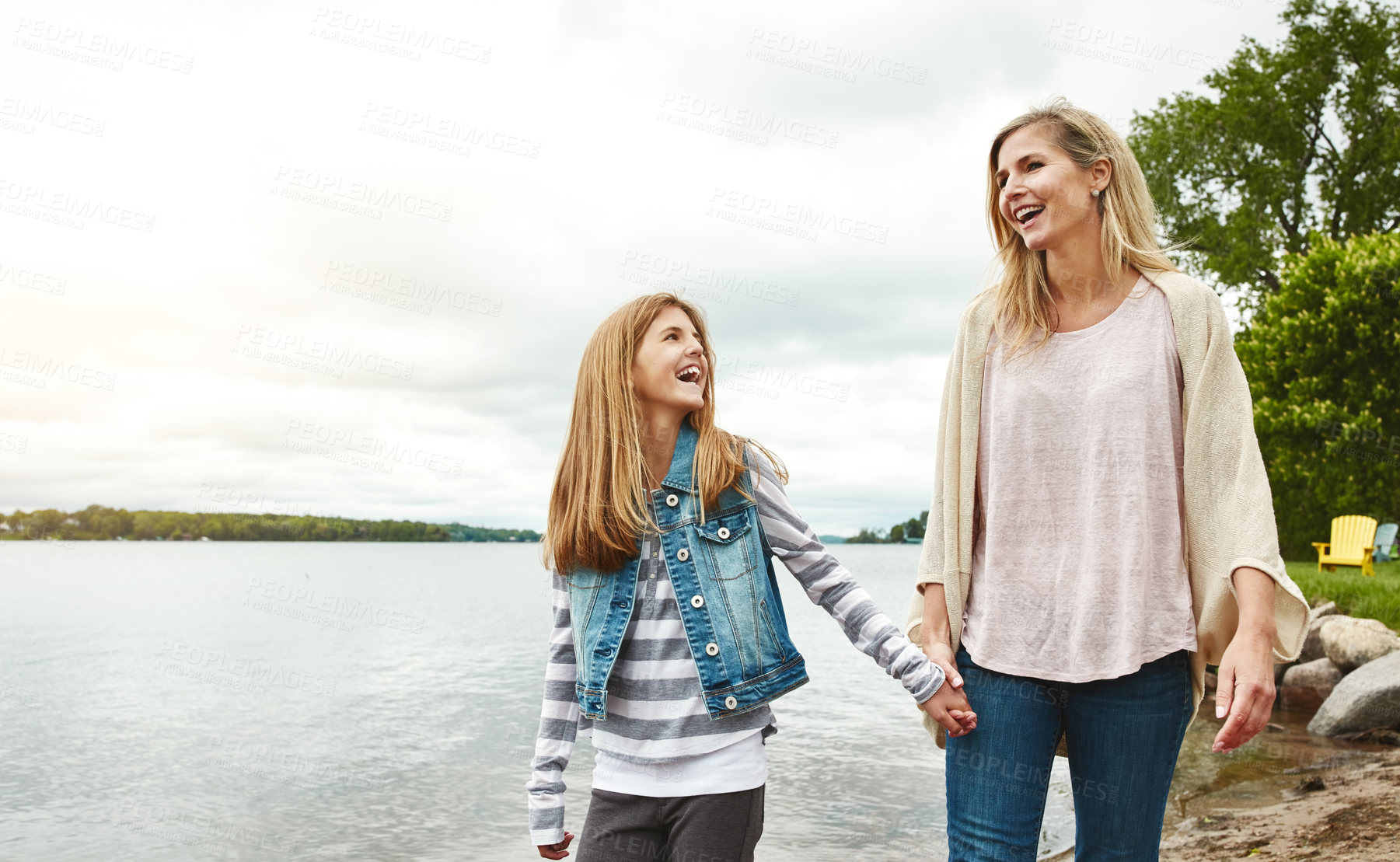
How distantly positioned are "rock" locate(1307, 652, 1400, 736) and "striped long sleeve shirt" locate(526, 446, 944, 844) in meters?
9.03

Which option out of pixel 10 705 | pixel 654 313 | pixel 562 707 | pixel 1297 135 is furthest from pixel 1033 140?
pixel 1297 135

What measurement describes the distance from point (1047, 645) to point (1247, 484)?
546 mm

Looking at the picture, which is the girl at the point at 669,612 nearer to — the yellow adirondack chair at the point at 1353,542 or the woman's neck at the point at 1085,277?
the woman's neck at the point at 1085,277

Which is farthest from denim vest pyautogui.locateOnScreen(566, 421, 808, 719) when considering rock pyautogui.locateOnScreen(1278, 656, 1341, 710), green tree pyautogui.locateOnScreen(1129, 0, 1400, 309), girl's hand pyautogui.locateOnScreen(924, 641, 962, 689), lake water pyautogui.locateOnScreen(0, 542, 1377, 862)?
green tree pyautogui.locateOnScreen(1129, 0, 1400, 309)

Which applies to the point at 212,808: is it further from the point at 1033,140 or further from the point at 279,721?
the point at 1033,140

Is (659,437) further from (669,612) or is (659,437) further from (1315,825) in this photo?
(1315,825)

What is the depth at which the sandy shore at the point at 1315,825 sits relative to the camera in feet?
18.3

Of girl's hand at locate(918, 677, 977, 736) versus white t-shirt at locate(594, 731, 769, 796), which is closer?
girl's hand at locate(918, 677, 977, 736)

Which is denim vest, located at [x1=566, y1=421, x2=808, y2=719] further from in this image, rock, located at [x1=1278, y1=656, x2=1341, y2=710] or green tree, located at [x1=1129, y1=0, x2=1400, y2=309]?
green tree, located at [x1=1129, y1=0, x2=1400, y2=309]

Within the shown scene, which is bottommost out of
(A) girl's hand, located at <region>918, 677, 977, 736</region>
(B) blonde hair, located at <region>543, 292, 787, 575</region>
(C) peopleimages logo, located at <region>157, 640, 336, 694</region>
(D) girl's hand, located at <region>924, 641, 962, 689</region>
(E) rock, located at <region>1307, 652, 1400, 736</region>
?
(C) peopleimages logo, located at <region>157, 640, 336, 694</region>

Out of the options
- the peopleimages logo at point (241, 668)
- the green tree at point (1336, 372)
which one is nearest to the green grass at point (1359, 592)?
the green tree at point (1336, 372)

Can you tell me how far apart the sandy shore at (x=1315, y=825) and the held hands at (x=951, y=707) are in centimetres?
412

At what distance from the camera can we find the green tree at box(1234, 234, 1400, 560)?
18844mm

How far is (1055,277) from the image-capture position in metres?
2.57
